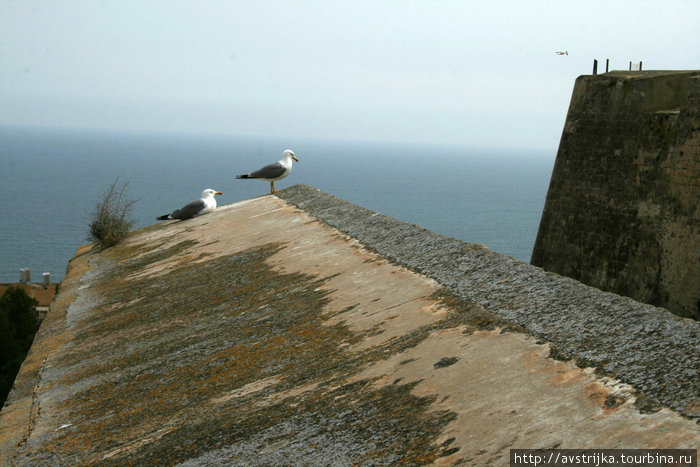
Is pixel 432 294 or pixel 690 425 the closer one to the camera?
pixel 690 425

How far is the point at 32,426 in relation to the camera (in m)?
5.20

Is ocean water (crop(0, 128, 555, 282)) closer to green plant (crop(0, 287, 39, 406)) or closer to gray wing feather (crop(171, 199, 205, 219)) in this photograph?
green plant (crop(0, 287, 39, 406))

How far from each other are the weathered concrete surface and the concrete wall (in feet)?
11.8

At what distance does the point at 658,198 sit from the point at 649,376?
6.27 m

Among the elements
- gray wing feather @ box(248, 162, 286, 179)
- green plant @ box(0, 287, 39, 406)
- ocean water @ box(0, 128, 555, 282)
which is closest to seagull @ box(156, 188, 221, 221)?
gray wing feather @ box(248, 162, 286, 179)

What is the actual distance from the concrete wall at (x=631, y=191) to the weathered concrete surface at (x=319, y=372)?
3.59 meters

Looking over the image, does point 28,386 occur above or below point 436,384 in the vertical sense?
below

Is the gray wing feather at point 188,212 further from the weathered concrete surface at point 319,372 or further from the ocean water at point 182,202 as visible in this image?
the ocean water at point 182,202

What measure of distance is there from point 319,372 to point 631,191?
258 inches

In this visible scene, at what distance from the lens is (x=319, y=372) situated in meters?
4.63

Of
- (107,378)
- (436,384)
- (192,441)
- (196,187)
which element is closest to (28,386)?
(107,378)

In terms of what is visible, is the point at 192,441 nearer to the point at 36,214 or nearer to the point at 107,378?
the point at 107,378

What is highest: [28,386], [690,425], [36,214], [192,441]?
[690,425]

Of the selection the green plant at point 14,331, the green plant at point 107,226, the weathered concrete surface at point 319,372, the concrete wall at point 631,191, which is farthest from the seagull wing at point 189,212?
the green plant at point 14,331
